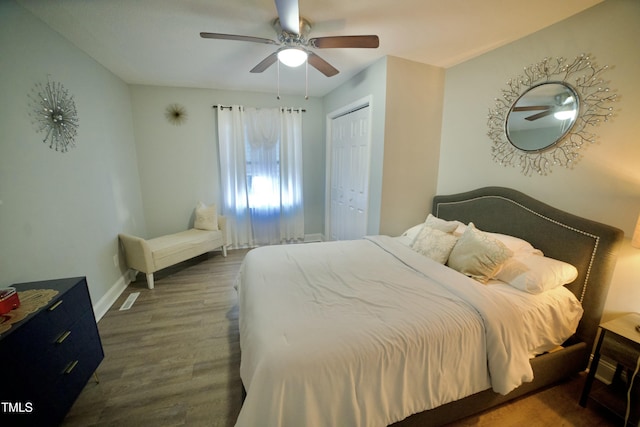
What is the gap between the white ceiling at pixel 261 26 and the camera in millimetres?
1753

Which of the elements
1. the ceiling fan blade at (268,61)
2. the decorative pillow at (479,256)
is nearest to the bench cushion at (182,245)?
the ceiling fan blade at (268,61)

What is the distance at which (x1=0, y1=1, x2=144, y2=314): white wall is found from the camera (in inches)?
62.7

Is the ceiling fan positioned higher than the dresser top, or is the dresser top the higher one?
the ceiling fan

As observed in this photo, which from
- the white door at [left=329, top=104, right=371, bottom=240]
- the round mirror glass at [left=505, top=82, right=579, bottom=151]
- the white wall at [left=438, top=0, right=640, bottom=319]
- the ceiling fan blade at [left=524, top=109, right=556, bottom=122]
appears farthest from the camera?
the white door at [left=329, top=104, right=371, bottom=240]

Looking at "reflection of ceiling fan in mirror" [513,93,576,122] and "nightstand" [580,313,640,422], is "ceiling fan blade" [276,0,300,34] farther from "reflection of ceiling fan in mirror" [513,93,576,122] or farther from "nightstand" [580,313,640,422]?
"nightstand" [580,313,640,422]

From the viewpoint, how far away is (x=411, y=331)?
1236 mm

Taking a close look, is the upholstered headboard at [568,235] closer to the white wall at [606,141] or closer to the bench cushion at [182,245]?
the white wall at [606,141]

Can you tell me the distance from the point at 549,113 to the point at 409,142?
1.21 metres

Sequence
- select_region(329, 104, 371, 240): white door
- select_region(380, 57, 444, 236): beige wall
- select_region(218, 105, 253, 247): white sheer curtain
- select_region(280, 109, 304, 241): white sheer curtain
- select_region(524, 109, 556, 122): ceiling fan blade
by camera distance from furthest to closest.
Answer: select_region(280, 109, 304, 241): white sheer curtain, select_region(218, 105, 253, 247): white sheer curtain, select_region(329, 104, 371, 240): white door, select_region(380, 57, 444, 236): beige wall, select_region(524, 109, 556, 122): ceiling fan blade

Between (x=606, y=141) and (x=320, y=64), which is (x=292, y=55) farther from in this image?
(x=606, y=141)

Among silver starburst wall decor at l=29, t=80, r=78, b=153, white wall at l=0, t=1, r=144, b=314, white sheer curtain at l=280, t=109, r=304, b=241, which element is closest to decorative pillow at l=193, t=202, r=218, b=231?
white wall at l=0, t=1, r=144, b=314

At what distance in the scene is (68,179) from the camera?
6.88 feet

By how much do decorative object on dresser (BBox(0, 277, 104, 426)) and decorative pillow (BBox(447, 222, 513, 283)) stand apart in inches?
103

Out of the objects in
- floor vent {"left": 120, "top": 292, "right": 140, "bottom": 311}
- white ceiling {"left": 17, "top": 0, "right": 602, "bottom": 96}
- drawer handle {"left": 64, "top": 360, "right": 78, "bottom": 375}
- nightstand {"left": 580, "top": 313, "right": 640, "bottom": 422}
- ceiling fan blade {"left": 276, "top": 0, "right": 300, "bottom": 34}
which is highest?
white ceiling {"left": 17, "top": 0, "right": 602, "bottom": 96}
